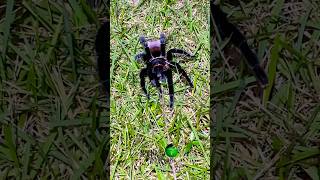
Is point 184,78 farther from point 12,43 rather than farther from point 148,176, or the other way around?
point 12,43

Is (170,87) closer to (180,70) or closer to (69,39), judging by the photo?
(180,70)

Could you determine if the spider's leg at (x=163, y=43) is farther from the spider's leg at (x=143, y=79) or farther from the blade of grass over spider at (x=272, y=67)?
the blade of grass over spider at (x=272, y=67)

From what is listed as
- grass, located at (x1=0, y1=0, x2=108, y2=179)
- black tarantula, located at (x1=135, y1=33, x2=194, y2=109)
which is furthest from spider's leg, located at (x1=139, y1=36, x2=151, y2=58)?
grass, located at (x1=0, y1=0, x2=108, y2=179)

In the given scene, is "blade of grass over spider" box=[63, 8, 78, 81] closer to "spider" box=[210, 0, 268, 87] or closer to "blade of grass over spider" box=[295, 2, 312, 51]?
"spider" box=[210, 0, 268, 87]

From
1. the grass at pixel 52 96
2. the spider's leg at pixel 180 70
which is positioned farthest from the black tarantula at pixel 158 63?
the grass at pixel 52 96

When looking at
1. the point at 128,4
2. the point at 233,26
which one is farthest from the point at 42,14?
the point at 233,26

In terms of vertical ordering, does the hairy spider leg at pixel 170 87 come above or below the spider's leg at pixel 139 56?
below
